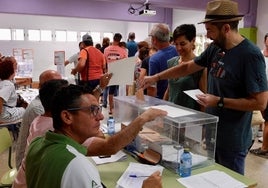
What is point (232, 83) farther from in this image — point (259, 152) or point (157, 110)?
point (259, 152)

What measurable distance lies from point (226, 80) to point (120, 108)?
979 millimetres

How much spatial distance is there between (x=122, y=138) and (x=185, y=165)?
15.5 inches

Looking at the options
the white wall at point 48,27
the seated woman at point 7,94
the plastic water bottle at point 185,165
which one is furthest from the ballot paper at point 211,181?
the white wall at point 48,27

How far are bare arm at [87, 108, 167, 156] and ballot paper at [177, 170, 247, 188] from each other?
0.37m

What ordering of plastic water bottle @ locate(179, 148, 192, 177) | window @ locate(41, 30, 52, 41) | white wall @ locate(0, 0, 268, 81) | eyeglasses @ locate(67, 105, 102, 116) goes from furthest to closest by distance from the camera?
window @ locate(41, 30, 52, 41)
white wall @ locate(0, 0, 268, 81)
plastic water bottle @ locate(179, 148, 192, 177)
eyeglasses @ locate(67, 105, 102, 116)

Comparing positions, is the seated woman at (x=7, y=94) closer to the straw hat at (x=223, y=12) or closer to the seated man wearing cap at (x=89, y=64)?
the seated man wearing cap at (x=89, y=64)

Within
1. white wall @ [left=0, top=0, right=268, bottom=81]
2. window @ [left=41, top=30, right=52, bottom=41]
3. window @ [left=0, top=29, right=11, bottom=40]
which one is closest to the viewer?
white wall @ [left=0, top=0, right=268, bottom=81]

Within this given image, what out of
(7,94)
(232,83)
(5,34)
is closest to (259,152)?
(232,83)

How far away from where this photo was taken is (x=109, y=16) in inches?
314

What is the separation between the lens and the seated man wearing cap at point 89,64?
484 cm

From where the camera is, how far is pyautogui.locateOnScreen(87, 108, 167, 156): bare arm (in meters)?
1.56

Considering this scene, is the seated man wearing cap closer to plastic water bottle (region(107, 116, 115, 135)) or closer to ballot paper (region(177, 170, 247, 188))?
plastic water bottle (region(107, 116, 115, 135))

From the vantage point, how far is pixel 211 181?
156 cm

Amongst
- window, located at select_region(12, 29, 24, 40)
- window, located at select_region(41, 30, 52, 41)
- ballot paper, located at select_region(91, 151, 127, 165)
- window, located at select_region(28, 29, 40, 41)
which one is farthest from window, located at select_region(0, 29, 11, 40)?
ballot paper, located at select_region(91, 151, 127, 165)
